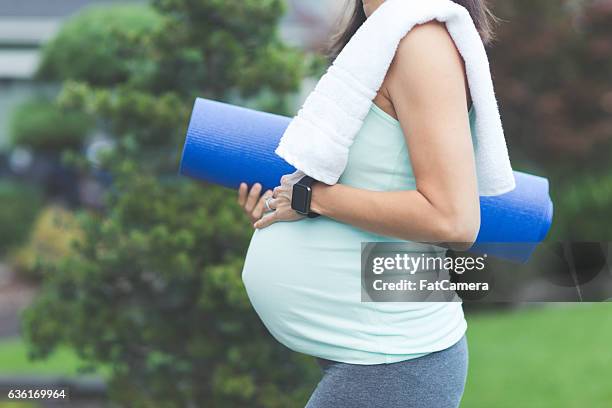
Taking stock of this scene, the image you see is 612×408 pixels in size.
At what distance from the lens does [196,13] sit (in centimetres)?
339

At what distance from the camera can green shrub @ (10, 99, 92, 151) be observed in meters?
10.4

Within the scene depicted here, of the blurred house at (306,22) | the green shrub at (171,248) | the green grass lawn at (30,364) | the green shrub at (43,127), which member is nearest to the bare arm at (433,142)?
the green shrub at (171,248)

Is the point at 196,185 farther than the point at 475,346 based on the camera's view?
No

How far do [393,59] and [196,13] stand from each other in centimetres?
218

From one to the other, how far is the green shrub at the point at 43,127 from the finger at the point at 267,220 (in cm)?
909

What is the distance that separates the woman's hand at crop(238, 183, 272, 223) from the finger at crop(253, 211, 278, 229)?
54mm

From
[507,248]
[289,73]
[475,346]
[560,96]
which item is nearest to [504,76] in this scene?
[560,96]

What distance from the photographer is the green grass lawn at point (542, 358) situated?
4.69 metres

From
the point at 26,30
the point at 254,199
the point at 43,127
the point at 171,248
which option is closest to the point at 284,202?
the point at 254,199

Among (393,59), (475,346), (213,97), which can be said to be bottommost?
(475,346)

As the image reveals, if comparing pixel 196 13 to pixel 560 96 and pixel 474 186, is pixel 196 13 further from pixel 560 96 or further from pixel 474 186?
pixel 560 96

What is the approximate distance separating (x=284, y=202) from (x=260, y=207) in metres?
0.16

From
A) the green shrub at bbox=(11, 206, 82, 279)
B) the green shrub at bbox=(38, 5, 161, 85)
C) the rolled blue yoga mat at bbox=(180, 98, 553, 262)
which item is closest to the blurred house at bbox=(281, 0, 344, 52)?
the green shrub at bbox=(38, 5, 161, 85)

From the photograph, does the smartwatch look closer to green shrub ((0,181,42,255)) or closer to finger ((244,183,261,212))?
finger ((244,183,261,212))
